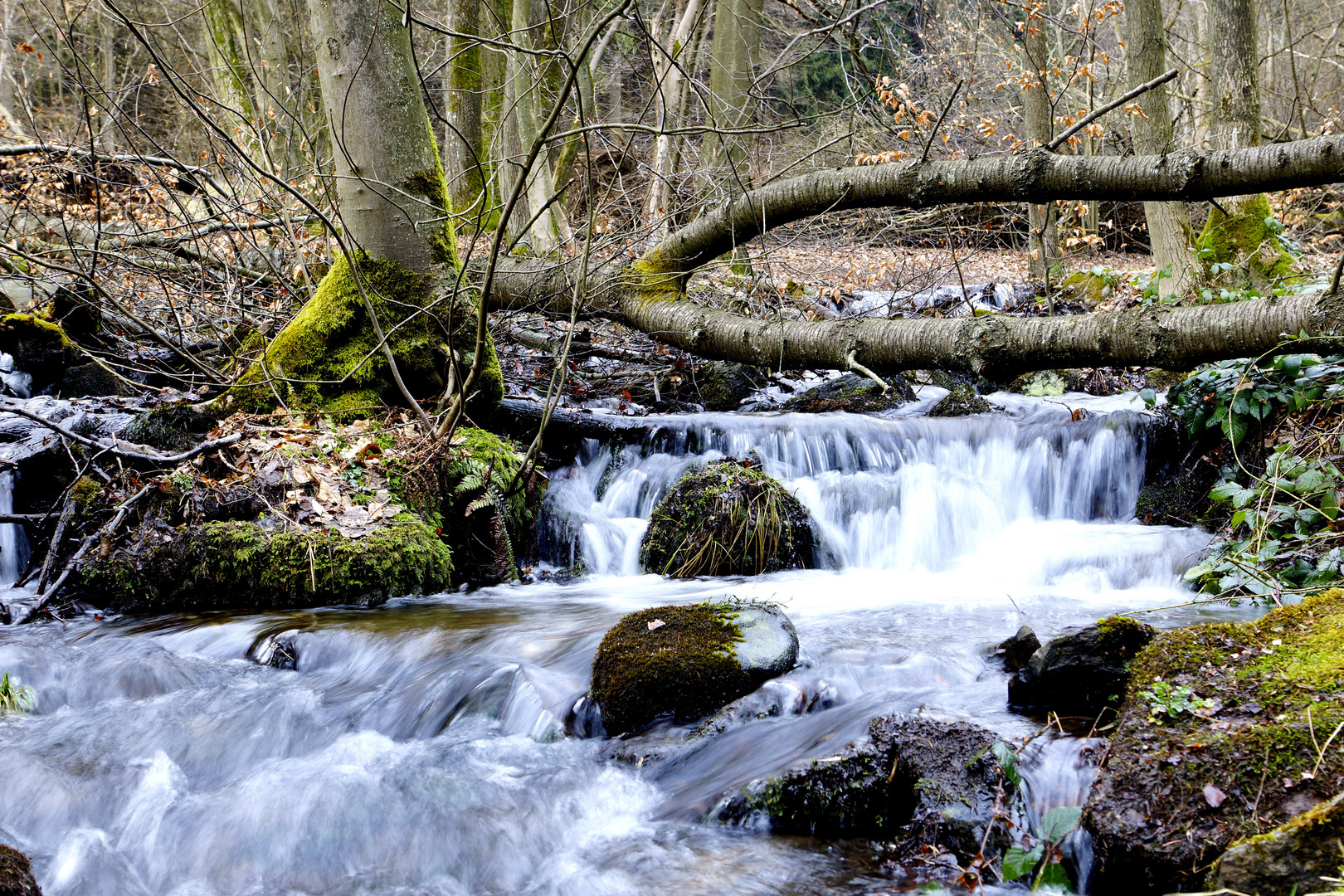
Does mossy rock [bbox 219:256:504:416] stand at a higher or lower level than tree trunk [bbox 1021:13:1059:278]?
lower

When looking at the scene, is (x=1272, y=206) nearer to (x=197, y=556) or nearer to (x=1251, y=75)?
(x=1251, y=75)

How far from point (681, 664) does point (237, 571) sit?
2695 mm

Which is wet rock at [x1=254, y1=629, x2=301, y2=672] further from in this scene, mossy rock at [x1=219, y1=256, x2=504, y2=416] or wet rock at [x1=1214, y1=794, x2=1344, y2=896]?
wet rock at [x1=1214, y1=794, x2=1344, y2=896]

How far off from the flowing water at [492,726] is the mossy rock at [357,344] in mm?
1367

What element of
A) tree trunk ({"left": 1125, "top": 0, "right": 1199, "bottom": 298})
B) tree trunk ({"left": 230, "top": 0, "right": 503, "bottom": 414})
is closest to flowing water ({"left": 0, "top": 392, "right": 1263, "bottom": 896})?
tree trunk ({"left": 230, "top": 0, "right": 503, "bottom": 414})

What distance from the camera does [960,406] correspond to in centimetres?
838

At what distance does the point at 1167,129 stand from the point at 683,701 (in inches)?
357

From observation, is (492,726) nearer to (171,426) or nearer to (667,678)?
(667,678)

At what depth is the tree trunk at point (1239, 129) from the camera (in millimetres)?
7918

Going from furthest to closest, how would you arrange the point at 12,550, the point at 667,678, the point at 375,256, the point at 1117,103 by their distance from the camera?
1. the point at 375,256
2. the point at 12,550
3. the point at 1117,103
4. the point at 667,678

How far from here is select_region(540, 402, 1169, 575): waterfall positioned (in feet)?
21.4

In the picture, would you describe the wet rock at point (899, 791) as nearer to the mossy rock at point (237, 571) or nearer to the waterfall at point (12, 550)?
the mossy rock at point (237, 571)

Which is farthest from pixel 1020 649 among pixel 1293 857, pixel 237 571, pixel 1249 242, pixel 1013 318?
pixel 1249 242

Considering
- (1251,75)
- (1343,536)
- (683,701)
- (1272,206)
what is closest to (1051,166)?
(1343,536)
